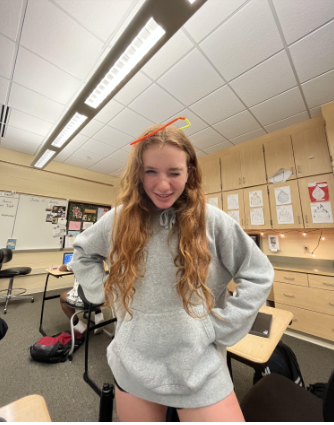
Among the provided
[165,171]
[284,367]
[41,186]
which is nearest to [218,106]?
[165,171]

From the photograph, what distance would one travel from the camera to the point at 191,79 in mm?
1980

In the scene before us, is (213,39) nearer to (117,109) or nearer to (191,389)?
(117,109)

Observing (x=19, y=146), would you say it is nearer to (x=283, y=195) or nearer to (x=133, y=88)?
(x=133, y=88)

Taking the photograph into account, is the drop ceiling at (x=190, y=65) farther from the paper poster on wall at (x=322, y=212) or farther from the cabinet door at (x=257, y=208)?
the paper poster on wall at (x=322, y=212)

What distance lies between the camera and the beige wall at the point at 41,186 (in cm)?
362

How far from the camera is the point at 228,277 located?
2.24 ft

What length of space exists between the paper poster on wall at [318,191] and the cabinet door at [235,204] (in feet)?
3.31

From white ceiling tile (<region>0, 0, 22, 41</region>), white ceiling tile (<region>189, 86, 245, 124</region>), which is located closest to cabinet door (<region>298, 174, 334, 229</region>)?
white ceiling tile (<region>189, 86, 245, 124</region>)

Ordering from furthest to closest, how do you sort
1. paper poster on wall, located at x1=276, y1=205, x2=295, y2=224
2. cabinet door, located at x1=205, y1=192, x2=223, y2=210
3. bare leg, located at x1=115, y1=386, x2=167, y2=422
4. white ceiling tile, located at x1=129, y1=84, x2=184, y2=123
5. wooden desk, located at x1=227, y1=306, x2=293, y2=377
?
cabinet door, located at x1=205, y1=192, x2=223, y2=210, paper poster on wall, located at x1=276, y1=205, x2=295, y2=224, white ceiling tile, located at x1=129, y1=84, x2=184, y2=123, wooden desk, located at x1=227, y1=306, x2=293, y2=377, bare leg, located at x1=115, y1=386, x2=167, y2=422

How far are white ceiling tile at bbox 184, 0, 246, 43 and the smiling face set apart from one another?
161 centimetres

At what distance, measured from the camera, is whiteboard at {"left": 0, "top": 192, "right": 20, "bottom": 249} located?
3.47m

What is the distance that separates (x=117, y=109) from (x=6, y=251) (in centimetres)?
291

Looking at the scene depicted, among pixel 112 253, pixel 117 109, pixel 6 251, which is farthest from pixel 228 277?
pixel 6 251

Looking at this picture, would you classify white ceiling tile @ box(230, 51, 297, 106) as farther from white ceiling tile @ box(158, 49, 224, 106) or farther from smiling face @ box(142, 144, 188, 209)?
smiling face @ box(142, 144, 188, 209)
